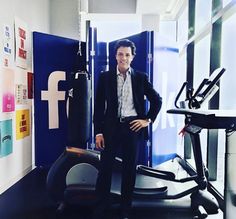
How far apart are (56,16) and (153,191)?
4.34 metres

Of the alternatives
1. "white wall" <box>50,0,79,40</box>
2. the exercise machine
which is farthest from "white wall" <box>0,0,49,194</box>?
the exercise machine

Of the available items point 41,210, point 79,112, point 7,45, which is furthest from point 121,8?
point 41,210

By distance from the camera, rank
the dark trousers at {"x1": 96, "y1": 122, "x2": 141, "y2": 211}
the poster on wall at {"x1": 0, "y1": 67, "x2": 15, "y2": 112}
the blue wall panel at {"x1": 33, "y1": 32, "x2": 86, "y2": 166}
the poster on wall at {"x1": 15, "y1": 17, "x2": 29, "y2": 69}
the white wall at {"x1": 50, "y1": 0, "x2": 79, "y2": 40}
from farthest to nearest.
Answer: the white wall at {"x1": 50, "y1": 0, "x2": 79, "y2": 40} → the blue wall panel at {"x1": 33, "y1": 32, "x2": 86, "y2": 166} → the poster on wall at {"x1": 15, "y1": 17, "x2": 29, "y2": 69} → the poster on wall at {"x1": 0, "y1": 67, "x2": 15, "y2": 112} → the dark trousers at {"x1": 96, "y1": 122, "x2": 141, "y2": 211}

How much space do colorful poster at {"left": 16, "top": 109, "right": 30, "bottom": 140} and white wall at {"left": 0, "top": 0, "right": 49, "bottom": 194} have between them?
67mm

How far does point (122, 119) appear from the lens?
2676 millimetres

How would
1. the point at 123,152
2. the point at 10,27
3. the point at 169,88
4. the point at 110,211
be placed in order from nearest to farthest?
1. the point at 123,152
2. the point at 110,211
3. the point at 10,27
4. the point at 169,88

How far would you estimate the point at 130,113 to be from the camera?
2717 millimetres

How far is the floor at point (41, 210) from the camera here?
9.63 ft

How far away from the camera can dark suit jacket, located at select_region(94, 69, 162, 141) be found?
106 inches

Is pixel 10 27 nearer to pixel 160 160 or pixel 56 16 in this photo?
pixel 56 16

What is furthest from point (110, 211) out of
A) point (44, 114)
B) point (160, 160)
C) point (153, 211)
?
point (44, 114)

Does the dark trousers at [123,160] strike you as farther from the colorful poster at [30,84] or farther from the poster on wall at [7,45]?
the colorful poster at [30,84]

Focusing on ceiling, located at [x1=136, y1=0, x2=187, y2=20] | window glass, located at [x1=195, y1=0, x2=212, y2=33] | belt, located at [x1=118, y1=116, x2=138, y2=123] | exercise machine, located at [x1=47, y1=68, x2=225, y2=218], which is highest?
ceiling, located at [x1=136, y1=0, x2=187, y2=20]

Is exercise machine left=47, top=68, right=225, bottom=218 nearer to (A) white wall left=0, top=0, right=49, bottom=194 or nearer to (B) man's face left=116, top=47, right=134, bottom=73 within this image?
(B) man's face left=116, top=47, right=134, bottom=73
